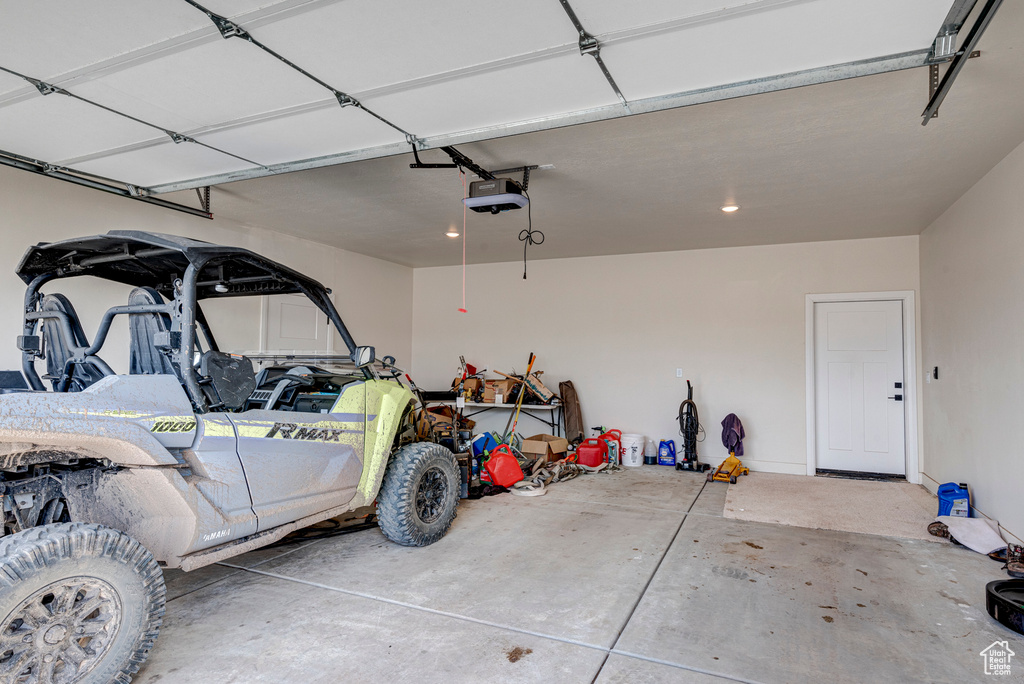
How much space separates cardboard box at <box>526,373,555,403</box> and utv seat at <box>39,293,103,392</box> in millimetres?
4930

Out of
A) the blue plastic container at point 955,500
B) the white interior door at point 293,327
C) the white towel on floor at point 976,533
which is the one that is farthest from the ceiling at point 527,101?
the white towel on floor at point 976,533

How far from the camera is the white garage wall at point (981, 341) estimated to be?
3.55 meters

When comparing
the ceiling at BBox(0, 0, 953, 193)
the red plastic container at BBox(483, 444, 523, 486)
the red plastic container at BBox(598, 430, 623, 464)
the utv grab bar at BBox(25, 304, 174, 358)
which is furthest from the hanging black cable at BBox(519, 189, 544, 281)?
the utv grab bar at BBox(25, 304, 174, 358)

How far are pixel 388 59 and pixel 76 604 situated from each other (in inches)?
90.0

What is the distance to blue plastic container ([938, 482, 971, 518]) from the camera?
4121mm

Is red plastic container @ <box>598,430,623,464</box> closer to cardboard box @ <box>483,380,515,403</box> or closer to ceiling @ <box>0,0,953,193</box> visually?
cardboard box @ <box>483,380,515,403</box>

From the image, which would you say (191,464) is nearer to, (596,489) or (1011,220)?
(596,489)

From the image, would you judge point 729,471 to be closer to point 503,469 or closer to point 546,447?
point 546,447

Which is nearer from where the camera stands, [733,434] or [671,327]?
[733,434]

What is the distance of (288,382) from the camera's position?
→ 313 centimetres

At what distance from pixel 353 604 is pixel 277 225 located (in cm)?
424

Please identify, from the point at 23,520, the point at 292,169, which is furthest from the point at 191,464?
the point at 292,169

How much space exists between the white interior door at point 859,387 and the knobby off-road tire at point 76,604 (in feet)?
21.2

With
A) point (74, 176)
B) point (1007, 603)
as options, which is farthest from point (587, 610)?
point (74, 176)
